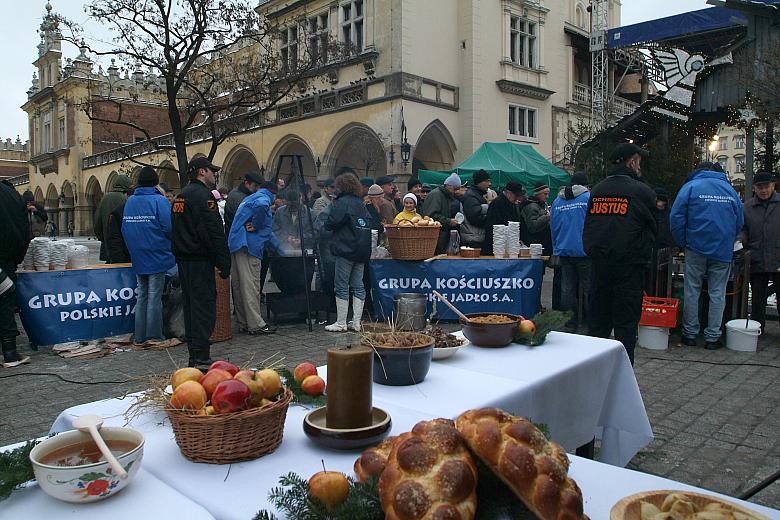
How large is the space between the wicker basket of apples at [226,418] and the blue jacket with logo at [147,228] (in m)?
5.83

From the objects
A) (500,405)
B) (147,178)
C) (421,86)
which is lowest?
(500,405)

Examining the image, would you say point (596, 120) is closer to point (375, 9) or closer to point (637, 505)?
point (375, 9)

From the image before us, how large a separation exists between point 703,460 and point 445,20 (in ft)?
70.0

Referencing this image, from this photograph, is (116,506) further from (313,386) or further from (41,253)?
(41,253)

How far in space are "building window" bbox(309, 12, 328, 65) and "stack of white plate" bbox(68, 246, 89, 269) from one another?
15335 mm

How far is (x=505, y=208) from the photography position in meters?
8.72

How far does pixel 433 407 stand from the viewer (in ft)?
6.82

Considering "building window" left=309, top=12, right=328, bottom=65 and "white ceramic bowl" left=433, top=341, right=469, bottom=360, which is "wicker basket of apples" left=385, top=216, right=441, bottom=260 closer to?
"white ceramic bowl" left=433, top=341, right=469, bottom=360

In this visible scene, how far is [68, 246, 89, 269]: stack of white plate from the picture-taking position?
726cm

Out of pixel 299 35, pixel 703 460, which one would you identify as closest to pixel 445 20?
pixel 299 35

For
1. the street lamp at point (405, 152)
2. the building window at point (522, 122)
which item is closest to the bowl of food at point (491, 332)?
the street lamp at point (405, 152)

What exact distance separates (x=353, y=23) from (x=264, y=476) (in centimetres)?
2312

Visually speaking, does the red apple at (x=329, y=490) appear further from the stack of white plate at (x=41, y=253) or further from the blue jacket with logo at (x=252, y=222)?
the stack of white plate at (x=41, y=253)

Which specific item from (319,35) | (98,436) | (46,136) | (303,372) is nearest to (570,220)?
(303,372)
